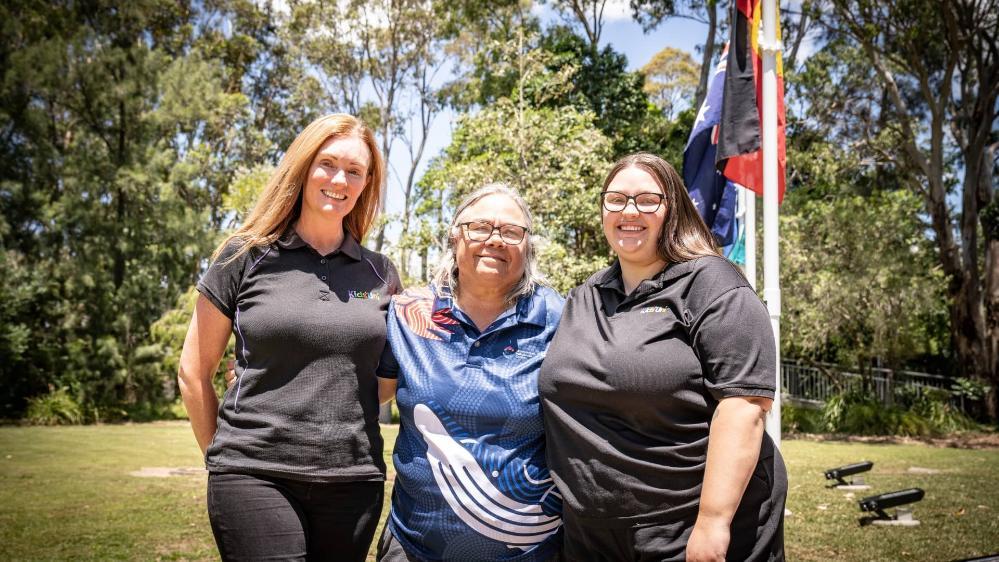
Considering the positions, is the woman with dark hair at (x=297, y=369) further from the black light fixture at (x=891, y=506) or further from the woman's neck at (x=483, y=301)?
the black light fixture at (x=891, y=506)

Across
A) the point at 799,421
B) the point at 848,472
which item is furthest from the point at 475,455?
the point at 799,421

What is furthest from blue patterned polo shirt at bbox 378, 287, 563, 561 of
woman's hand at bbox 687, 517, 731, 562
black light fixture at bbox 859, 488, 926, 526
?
black light fixture at bbox 859, 488, 926, 526

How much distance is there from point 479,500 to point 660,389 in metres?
0.69

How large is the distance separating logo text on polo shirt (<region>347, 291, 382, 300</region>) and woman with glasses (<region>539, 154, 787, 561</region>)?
2.40 feet

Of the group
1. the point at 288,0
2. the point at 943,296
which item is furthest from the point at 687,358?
the point at 288,0

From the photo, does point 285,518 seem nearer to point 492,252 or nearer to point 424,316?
point 424,316

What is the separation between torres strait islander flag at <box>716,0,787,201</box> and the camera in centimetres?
654

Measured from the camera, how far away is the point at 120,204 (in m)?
23.1

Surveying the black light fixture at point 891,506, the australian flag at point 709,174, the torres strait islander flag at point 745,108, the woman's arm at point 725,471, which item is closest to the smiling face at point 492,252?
the woman's arm at point 725,471

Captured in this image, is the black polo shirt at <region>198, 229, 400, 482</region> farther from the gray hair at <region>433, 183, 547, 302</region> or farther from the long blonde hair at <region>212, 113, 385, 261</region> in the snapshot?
the gray hair at <region>433, 183, 547, 302</region>

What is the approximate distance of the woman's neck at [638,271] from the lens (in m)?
2.44

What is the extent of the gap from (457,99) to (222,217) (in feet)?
32.7

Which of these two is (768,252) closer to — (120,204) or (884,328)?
(884,328)

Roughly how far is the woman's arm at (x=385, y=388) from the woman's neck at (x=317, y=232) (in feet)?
1.68
